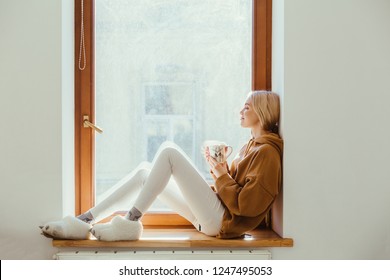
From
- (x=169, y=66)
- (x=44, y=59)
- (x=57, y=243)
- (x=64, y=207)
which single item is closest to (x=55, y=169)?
(x=64, y=207)

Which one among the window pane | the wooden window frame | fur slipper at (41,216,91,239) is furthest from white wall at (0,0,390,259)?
the window pane

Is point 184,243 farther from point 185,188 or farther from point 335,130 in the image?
point 335,130

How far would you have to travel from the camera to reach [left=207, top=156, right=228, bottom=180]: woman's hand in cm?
232

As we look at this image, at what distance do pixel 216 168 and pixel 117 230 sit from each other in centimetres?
51

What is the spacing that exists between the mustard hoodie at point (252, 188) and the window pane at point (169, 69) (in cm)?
30

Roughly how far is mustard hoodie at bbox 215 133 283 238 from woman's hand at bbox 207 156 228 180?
27mm

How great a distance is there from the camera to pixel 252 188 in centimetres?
221

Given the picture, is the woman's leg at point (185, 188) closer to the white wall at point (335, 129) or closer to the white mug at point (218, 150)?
the white mug at point (218, 150)

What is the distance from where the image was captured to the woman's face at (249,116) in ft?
7.88

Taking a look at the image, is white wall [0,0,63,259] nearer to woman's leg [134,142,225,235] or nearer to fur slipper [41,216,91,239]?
fur slipper [41,216,91,239]

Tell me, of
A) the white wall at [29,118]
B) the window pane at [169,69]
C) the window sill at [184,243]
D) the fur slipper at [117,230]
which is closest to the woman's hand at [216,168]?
the window pane at [169,69]

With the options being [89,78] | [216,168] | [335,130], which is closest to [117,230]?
[216,168]

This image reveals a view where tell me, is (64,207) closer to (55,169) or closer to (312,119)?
(55,169)
